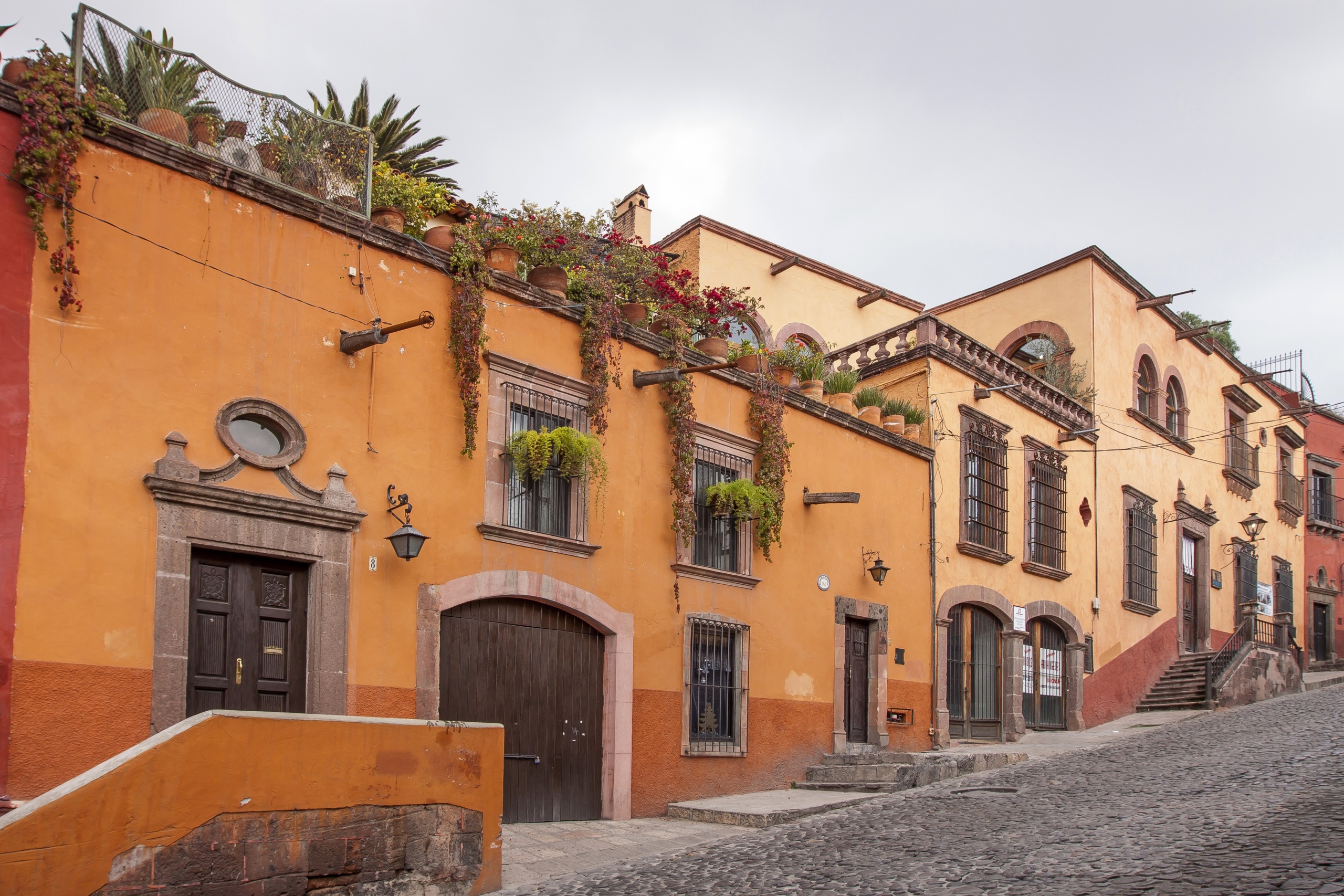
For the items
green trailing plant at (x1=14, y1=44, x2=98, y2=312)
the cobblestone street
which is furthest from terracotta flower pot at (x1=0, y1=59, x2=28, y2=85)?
the cobblestone street

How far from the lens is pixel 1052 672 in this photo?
19141 mm

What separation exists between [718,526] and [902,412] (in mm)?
4587

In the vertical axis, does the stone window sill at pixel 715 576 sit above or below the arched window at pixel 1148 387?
below

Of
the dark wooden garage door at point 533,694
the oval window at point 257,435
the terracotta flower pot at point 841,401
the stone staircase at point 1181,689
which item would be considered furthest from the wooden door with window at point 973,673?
→ the oval window at point 257,435

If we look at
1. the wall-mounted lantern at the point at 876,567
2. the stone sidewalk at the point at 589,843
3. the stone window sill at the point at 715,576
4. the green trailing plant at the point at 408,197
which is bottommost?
the stone sidewalk at the point at 589,843

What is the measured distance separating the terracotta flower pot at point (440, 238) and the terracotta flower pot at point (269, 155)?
149 centimetres

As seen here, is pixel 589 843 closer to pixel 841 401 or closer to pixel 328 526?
pixel 328 526

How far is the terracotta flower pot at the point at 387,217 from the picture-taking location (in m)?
10.4

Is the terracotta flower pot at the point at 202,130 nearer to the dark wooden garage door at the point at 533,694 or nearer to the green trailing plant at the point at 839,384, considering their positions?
the dark wooden garage door at the point at 533,694

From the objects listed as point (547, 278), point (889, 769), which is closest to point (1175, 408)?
point (889, 769)

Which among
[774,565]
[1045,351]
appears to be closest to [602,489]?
[774,565]

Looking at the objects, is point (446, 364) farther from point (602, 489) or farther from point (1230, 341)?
point (1230, 341)

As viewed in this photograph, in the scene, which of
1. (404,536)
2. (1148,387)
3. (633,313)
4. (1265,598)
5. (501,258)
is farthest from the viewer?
(1265,598)

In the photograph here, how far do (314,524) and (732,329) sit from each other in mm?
11511
